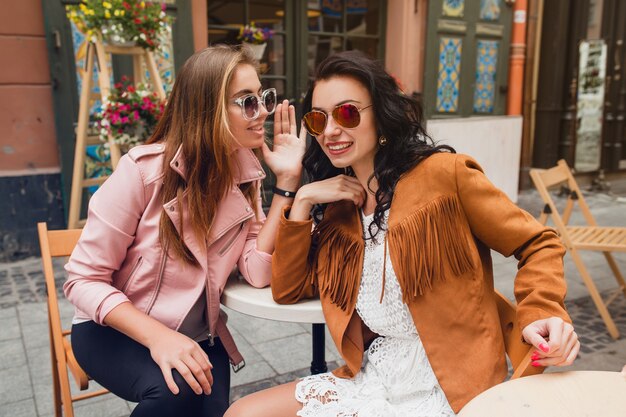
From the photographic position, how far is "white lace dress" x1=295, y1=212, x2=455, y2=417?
159 centimetres

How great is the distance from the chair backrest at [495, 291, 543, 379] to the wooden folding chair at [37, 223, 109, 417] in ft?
4.73

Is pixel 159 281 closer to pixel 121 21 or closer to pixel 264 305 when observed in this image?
pixel 264 305

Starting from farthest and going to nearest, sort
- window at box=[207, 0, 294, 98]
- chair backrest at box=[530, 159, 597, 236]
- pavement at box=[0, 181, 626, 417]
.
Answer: window at box=[207, 0, 294, 98], chair backrest at box=[530, 159, 597, 236], pavement at box=[0, 181, 626, 417]

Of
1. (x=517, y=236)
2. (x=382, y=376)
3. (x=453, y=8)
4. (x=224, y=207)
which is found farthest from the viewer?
(x=453, y=8)

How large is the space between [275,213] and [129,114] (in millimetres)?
2704

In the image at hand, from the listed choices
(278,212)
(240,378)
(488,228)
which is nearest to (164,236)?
(278,212)

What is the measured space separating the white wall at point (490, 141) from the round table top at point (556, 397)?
5.14 meters

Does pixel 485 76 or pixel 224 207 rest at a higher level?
pixel 485 76

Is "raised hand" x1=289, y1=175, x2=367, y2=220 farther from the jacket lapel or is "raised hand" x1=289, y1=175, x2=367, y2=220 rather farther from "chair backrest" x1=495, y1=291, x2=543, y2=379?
"chair backrest" x1=495, y1=291, x2=543, y2=379

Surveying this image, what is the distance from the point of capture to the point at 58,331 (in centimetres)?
200

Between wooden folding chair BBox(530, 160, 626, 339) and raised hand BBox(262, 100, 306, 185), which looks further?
wooden folding chair BBox(530, 160, 626, 339)

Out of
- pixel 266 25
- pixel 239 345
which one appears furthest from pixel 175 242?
pixel 266 25

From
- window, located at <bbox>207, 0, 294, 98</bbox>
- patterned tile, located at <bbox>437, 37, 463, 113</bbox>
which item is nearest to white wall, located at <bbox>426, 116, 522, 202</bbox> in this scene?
patterned tile, located at <bbox>437, 37, 463, 113</bbox>

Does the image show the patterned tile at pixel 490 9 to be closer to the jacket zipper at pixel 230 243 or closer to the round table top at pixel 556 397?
the jacket zipper at pixel 230 243
